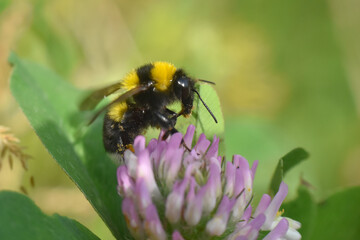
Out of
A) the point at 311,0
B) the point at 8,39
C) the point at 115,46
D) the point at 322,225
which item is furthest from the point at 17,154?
the point at 311,0

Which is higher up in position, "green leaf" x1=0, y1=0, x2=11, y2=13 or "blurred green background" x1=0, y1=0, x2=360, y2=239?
"green leaf" x1=0, y1=0, x2=11, y2=13

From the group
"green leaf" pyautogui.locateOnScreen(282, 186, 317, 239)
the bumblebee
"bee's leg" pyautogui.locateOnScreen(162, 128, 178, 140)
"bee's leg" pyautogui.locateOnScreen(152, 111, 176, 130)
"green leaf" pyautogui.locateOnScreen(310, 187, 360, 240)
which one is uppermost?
the bumblebee

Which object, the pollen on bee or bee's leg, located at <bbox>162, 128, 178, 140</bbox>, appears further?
the pollen on bee

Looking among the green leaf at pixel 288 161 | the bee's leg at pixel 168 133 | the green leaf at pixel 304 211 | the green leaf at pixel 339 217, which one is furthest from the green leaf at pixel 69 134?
the green leaf at pixel 339 217

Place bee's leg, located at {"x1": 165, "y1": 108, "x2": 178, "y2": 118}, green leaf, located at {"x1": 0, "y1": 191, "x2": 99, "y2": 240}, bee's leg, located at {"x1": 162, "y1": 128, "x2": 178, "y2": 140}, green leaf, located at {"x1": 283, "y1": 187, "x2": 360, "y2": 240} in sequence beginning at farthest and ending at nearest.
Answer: green leaf, located at {"x1": 283, "y1": 187, "x2": 360, "y2": 240}, bee's leg, located at {"x1": 165, "y1": 108, "x2": 178, "y2": 118}, bee's leg, located at {"x1": 162, "y1": 128, "x2": 178, "y2": 140}, green leaf, located at {"x1": 0, "y1": 191, "x2": 99, "y2": 240}

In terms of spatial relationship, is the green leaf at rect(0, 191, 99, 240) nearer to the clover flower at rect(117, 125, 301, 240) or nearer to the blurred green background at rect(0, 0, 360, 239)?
the clover flower at rect(117, 125, 301, 240)

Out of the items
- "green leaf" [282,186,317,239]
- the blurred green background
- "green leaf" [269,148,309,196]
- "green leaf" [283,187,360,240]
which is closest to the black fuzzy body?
"green leaf" [269,148,309,196]

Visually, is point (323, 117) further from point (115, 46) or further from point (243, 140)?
point (115, 46)

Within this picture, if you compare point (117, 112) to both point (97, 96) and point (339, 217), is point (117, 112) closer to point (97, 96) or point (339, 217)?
point (97, 96)

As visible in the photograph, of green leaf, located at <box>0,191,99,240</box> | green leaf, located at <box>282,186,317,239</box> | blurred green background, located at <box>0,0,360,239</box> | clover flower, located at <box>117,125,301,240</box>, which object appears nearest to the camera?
green leaf, located at <box>0,191,99,240</box>
